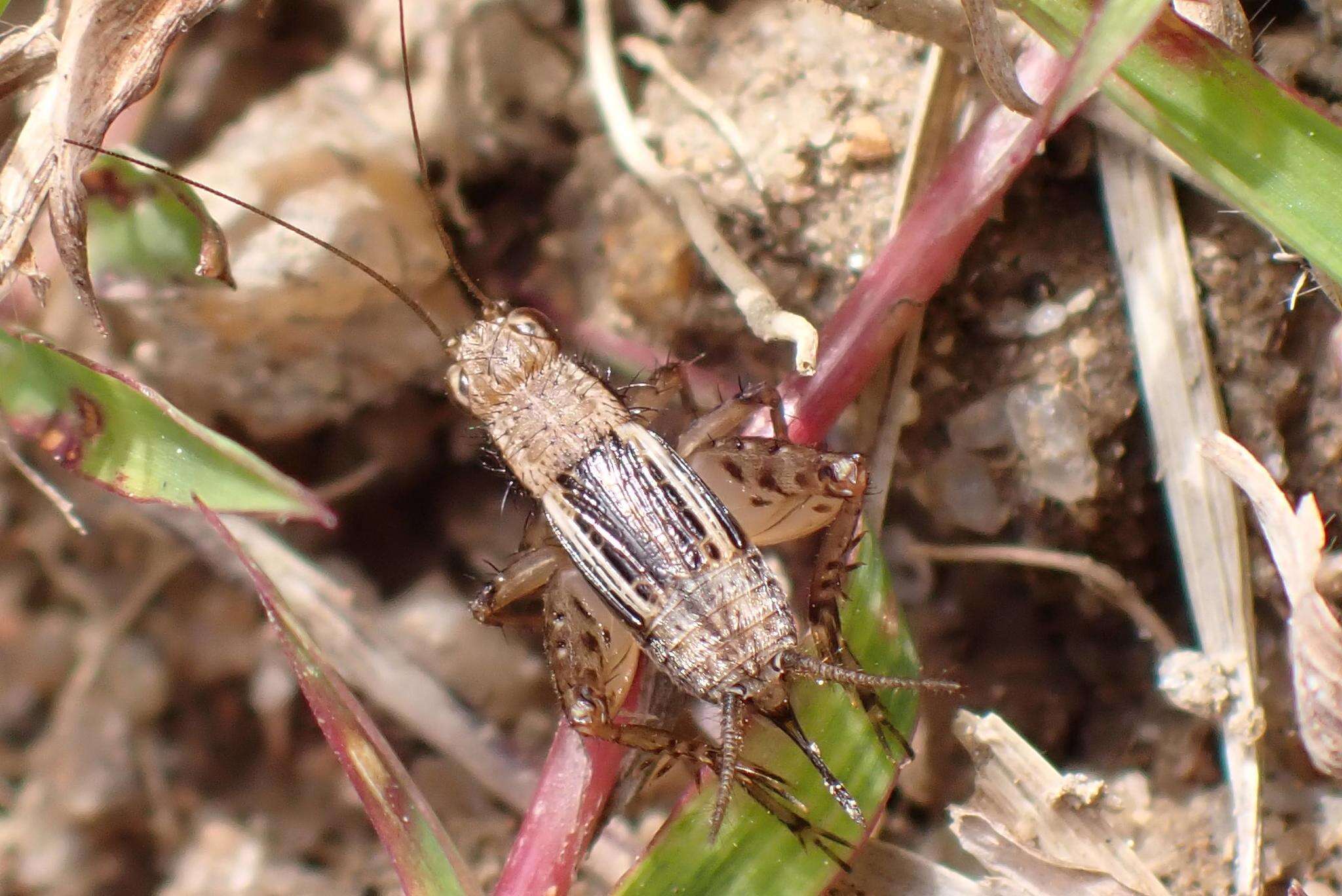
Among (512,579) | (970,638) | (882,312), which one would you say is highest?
(882,312)

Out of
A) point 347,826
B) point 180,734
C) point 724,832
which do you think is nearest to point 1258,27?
point 724,832

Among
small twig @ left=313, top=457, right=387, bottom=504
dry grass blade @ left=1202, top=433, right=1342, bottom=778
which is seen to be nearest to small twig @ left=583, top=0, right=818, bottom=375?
dry grass blade @ left=1202, top=433, right=1342, bottom=778

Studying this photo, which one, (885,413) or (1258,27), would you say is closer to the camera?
(1258,27)

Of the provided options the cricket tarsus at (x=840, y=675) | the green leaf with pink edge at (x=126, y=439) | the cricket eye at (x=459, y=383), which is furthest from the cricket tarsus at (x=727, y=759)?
the cricket eye at (x=459, y=383)

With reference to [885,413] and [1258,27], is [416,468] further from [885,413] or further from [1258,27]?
[1258,27]

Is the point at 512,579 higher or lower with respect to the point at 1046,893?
higher

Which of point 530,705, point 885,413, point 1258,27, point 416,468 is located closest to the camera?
point 1258,27

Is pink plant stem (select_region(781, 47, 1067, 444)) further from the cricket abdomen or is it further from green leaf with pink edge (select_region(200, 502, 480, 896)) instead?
green leaf with pink edge (select_region(200, 502, 480, 896))

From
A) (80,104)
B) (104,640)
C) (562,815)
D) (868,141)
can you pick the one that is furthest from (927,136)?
(104,640)
